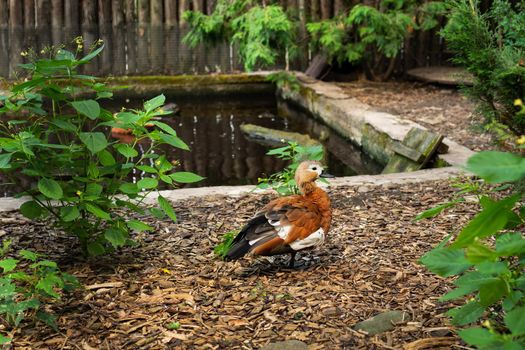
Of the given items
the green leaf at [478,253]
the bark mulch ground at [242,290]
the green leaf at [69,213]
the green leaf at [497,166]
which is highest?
the green leaf at [497,166]

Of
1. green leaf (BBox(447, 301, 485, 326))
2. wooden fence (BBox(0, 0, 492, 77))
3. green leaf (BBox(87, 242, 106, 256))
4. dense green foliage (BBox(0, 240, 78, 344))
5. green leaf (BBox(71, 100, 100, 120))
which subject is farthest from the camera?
wooden fence (BBox(0, 0, 492, 77))

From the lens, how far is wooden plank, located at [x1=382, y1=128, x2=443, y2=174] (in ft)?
17.9

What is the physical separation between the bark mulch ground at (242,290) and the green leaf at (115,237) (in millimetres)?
190

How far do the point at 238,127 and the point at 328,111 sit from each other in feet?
3.39

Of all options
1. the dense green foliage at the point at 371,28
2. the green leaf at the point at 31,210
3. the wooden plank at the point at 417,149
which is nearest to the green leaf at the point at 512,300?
the green leaf at the point at 31,210

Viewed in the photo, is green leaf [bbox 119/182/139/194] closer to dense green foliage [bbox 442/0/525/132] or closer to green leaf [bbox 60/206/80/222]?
green leaf [bbox 60/206/80/222]

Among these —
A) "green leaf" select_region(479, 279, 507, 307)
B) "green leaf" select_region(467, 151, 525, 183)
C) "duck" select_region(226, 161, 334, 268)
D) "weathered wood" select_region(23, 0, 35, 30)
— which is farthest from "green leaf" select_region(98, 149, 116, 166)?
"weathered wood" select_region(23, 0, 35, 30)

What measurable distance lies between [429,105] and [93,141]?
5525 mm

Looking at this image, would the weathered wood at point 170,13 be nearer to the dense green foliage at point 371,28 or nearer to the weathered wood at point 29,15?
the weathered wood at point 29,15

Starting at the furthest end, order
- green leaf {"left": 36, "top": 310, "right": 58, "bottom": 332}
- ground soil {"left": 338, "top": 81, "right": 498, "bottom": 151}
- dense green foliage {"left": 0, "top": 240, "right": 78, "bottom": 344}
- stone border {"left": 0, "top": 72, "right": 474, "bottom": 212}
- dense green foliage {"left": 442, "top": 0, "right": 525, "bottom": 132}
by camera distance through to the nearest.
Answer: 1. ground soil {"left": 338, "top": 81, "right": 498, "bottom": 151}
2. stone border {"left": 0, "top": 72, "right": 474, "bottom": 212}
3. dense green foliage {"left": 442, "top": 0, "right": 525, "bottom": 132}
4. green leaf {"left": 36, "top": 310, "right": 58, "bottom": 332}
5. dense green foliage {"left": 0, "top": 240, "right": 78, "bottom": 344}

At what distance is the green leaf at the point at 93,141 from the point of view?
2982mm

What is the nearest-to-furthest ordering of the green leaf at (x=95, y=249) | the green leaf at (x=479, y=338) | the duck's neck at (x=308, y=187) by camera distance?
1. the green leaf at (x=479, y=338)
2. the green leaf at (x=95, y=249)
3. the duck's neck at (x=308, y=187)

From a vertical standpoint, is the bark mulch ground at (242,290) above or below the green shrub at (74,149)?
below

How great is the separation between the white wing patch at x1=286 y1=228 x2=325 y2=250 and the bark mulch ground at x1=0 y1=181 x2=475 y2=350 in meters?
0.14
